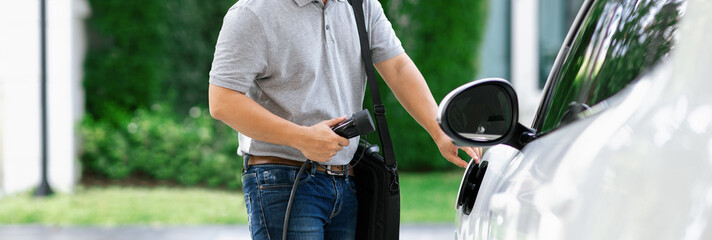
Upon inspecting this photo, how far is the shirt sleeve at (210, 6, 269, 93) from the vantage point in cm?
201

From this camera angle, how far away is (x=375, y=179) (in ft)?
7.42

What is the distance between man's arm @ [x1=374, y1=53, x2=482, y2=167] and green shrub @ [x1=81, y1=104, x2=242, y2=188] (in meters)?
5.81

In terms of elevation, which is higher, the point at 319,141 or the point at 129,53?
the point at 319,141

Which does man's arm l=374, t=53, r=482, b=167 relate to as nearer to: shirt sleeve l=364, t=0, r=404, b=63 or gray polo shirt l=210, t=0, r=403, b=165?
shirt sleeve l=364, t=0, r=404, b=63

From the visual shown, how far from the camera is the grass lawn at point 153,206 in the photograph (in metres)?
6.36

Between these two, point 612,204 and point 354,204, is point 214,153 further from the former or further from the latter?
point 612,204

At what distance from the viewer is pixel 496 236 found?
61.2 inches

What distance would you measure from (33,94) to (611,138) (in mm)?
7026

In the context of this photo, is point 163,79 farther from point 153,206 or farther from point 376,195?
point 376,195

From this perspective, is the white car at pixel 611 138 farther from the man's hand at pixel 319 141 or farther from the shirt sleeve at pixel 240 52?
the shirt sleeve at pixel 240 52

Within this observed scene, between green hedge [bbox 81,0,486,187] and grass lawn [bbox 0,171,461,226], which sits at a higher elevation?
green hedge [bbox 81,0,486,187]

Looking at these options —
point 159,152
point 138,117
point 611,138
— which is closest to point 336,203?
point 611,138

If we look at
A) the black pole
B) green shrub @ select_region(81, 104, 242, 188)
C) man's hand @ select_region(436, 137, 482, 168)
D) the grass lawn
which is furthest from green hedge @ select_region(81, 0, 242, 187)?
man's hand @ select_region(436, 137, 482, 168)

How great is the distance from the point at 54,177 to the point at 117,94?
3.63ft
